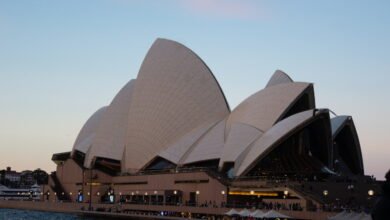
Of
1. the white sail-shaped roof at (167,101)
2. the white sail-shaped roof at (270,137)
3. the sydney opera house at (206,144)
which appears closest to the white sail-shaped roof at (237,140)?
the sydney opera house at (206,144)

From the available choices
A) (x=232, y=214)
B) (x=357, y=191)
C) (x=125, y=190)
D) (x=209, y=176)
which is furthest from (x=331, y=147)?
(x=125, y=190)

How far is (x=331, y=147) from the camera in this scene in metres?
55.1

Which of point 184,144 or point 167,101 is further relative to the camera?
point 167,101

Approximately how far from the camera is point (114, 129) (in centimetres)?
7269

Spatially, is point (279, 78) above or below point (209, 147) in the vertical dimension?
above

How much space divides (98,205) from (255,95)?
24.5m

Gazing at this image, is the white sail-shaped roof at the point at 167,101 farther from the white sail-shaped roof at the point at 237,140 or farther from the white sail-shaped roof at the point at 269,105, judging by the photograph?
the white sail-shaped roof at the point at 237,140

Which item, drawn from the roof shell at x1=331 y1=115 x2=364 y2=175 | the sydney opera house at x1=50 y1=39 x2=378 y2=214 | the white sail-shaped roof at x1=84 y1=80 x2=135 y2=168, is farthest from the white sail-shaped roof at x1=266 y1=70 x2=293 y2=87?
the white sail-shaped roof at x1=84 y1=80 x2=135 y2=168

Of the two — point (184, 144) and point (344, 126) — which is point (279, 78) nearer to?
point (344, 126)

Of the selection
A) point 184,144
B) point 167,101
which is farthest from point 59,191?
point 184,144

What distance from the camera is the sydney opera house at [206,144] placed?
51.2 m

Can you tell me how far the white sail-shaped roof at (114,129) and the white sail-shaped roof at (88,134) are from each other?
4619 millimetres

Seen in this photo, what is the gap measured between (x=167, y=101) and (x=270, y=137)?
627 inches

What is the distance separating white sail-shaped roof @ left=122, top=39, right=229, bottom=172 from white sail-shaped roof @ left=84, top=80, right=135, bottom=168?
3.42 meters
